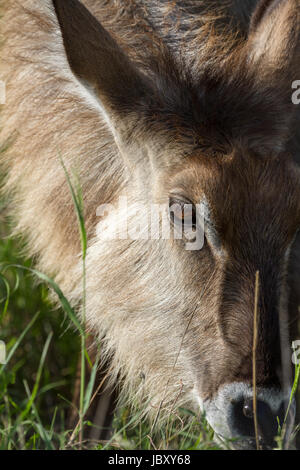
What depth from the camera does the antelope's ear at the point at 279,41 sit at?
4184mm

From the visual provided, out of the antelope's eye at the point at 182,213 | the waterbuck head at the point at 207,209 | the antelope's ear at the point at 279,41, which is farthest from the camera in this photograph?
the antelope's ear at the point at 279,41

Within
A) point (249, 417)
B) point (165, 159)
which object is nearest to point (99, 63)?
point (165, 159)

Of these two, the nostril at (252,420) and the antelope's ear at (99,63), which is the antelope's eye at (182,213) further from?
the nostril at (252,420)

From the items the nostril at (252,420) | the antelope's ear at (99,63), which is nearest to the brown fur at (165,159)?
the antelope's ear at (99,63)

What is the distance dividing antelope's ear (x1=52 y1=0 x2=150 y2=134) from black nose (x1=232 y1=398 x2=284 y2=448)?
1514mm

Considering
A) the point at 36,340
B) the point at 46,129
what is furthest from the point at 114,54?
the point at 36,340

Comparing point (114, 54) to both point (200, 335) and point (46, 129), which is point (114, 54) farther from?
point (200, 335)

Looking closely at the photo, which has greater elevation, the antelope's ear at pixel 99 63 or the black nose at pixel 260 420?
the antelope's ear at pixel 99 63

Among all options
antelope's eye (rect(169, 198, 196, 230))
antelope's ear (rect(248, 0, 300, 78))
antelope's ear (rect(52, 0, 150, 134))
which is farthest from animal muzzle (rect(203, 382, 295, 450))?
antelope's ear (rect(248, 0, 300, 78))

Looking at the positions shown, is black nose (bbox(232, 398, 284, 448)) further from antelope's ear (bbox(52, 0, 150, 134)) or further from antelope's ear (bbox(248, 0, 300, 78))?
antelope's ear (bbox(248, 0, 300, 78))

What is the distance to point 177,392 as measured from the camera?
13.6 ft

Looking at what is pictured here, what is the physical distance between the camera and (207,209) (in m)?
3.82

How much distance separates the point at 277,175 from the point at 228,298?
622 mm

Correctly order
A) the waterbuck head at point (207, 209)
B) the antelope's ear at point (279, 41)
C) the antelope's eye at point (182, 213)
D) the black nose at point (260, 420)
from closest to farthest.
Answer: the black nose at point (260, 420), the waterbuck head at point (207, 209), the antelope's eye at point (182, 213), the antelope's ear at point (279, 41)
